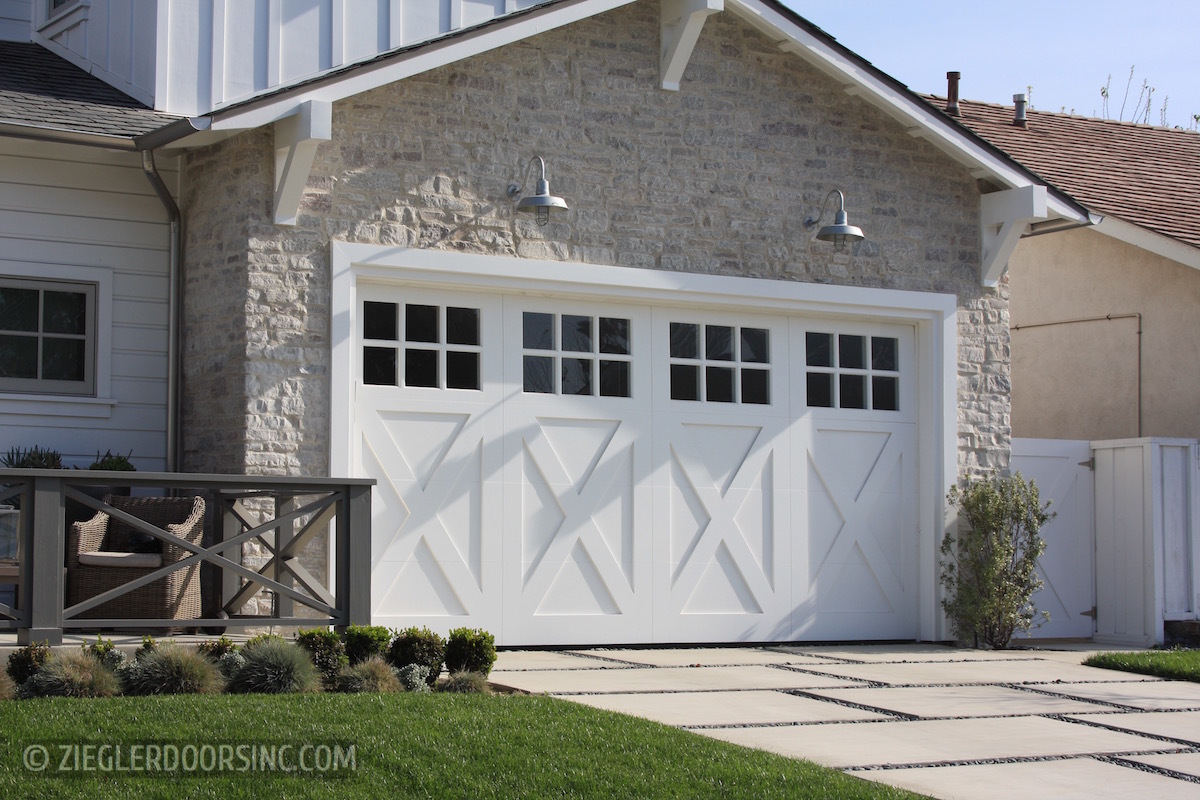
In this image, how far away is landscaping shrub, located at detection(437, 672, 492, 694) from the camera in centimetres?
727

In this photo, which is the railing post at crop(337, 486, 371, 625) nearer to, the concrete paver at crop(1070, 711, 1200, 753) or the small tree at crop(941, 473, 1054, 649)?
the concrete paver at crop(1070, 711, 1200, 753)

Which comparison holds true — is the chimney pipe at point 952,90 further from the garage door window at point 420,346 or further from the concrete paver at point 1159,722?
the concrete paver at point 1159,722

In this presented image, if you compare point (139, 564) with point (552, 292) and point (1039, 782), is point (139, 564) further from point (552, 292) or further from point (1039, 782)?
point (1039, 782)

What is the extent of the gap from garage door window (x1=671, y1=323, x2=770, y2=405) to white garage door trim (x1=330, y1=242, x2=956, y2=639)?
0.67 feet

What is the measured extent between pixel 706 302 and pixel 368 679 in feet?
15.6

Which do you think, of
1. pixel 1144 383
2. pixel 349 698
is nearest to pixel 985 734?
pixel 349 698

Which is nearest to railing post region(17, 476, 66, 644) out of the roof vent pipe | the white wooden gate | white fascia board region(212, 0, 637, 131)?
white fascia board region(212, 0, 637, 131)

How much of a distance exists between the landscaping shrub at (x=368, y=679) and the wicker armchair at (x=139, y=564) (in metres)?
1.58

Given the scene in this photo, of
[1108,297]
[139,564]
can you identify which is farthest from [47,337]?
[1108,297]

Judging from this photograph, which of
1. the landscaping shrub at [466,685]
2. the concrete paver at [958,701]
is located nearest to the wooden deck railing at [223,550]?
the landscaping shrub at [466,685]

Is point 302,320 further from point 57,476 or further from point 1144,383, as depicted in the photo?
point 1144,383

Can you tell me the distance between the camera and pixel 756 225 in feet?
36.3

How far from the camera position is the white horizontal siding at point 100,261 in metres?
9.72

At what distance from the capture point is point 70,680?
259 inches
